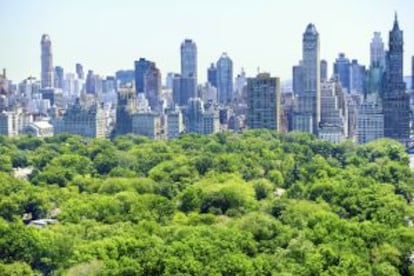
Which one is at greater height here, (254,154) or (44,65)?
(44,65)

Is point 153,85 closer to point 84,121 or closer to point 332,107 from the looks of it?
point 84,121

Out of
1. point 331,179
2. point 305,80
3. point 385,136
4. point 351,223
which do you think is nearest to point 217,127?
point 305,80

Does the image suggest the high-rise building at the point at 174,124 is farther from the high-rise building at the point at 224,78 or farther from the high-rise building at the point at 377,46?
the high-rise building at the point at 377,46

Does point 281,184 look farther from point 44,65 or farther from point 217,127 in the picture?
point 44,65

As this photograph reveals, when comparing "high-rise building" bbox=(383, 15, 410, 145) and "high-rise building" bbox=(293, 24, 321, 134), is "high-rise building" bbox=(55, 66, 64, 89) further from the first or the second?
"high-rise building" bbox=(383, 15, 410, 145)

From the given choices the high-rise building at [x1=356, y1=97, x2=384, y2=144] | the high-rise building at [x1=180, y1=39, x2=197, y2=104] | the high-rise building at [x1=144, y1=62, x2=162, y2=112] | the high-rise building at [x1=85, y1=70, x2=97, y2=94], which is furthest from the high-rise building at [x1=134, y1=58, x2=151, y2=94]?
the high-rise building at [x1=356, y1=97, x2=384, y2=144]

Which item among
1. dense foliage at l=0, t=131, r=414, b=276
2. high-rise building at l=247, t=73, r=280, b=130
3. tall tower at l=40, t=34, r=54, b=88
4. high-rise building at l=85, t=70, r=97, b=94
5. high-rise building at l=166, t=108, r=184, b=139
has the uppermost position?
tall tower at l=40, t=34, r=54, b=88

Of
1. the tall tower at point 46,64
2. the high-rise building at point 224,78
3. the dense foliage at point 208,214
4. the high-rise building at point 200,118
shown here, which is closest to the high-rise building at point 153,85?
the high-rise building at point 224,78
